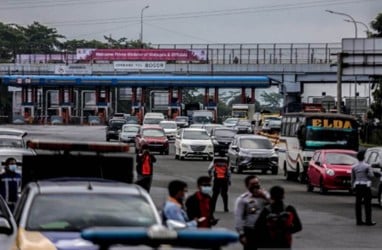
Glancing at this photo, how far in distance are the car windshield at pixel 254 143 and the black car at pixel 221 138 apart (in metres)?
10.1

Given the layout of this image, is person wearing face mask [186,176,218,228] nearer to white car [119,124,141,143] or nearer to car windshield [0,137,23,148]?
car windshield [0,137,23,148]

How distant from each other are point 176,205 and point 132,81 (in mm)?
96624

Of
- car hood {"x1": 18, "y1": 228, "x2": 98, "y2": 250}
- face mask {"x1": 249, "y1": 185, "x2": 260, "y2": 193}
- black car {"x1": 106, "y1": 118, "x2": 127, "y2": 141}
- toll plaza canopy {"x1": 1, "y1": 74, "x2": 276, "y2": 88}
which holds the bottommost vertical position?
black car {"x1": 106, "y1": 118, "x2": 127, "y2": 141}

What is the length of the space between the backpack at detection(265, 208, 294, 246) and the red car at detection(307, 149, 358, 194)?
75.4 feet

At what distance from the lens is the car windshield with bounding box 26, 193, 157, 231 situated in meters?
12.2

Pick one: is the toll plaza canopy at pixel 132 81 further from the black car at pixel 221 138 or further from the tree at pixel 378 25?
the black car at pixel 221 138

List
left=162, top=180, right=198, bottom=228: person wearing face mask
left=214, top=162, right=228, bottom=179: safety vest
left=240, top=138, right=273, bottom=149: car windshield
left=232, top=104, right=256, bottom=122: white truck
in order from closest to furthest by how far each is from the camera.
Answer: left=162, top=180, right=198, bottom=228: person wearing face mask → left=214, top=162, right=228, bottom=179: safety vest → left=240, top=138, right=273, bottom=149: car windshield → left=232, top=104, right=256, bottom=122: white truck

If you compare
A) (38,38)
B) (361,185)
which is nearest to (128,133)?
(361,185)

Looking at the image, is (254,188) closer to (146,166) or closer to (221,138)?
(146,166)

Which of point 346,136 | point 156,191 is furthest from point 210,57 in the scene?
point 156,191

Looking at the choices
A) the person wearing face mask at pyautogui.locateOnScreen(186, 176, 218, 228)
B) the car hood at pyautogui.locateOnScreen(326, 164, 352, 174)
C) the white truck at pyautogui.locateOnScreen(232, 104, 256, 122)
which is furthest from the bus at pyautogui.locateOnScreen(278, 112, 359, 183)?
the white truck at pyautogui.locateOnScreen(232, 104, 256, 122)

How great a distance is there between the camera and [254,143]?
4850cm

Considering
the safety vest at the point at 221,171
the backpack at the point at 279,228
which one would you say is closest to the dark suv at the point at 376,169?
the safety vest at the point at 221,171

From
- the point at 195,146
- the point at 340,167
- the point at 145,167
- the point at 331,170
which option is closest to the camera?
the point at 145,167
